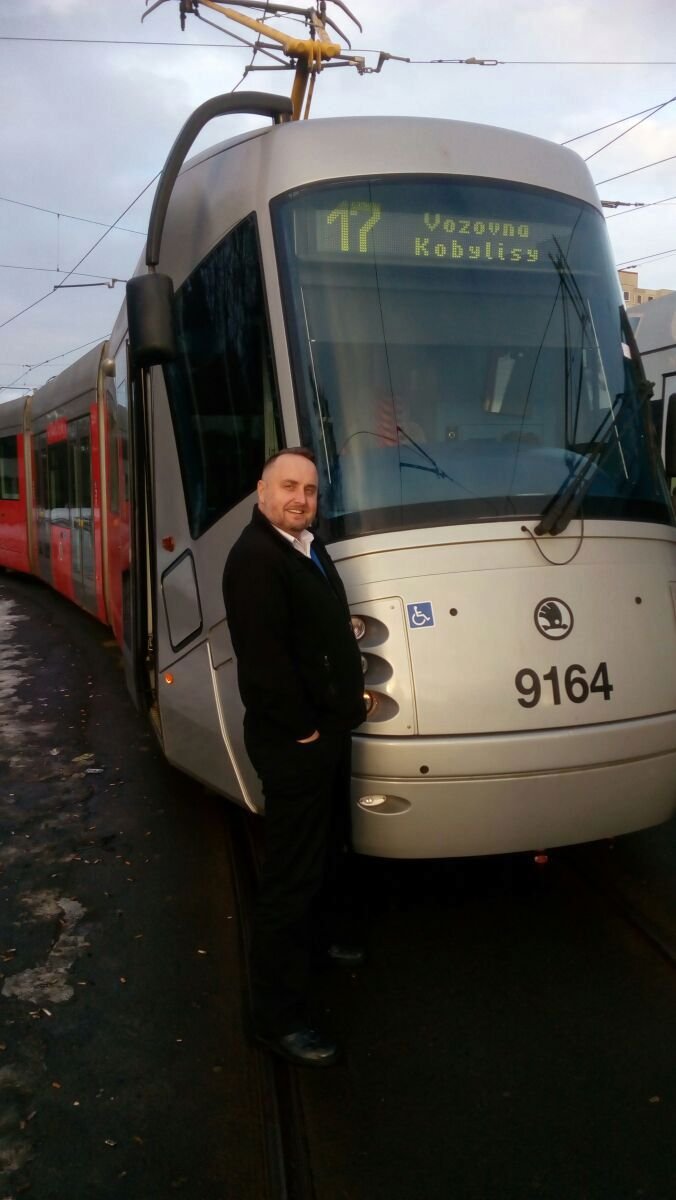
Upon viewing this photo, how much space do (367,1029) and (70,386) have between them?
10.8 metres

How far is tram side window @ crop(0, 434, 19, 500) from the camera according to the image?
731 inches

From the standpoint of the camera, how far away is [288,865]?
3.43 meters

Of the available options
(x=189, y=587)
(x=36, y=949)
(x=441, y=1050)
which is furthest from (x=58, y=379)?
(x=441, y=1050)

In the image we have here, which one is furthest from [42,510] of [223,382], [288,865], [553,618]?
[288,865]

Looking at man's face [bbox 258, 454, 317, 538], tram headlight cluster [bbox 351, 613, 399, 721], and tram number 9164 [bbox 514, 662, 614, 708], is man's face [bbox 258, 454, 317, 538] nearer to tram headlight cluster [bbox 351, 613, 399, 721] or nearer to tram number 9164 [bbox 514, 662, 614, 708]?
tram headlight cluster [bbox 351, 613, 399, 721]

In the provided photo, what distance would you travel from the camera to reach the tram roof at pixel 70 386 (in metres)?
11.5

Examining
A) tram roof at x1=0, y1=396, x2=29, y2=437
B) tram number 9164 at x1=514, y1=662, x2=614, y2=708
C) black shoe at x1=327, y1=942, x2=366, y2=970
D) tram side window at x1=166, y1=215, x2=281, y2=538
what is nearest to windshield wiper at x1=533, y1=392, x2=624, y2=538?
tram number 9164 at x1=514, y1=662, x2=614, y2=708

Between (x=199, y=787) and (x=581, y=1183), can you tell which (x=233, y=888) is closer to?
(x=199, y=787)

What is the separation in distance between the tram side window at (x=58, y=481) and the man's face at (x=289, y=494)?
10839mm

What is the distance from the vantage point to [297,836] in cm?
343

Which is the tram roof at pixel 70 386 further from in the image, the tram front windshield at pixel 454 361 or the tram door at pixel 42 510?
the tram front windshield at pixel 454 361

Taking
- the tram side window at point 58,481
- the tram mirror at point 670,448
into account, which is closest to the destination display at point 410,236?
the tram mirror at point 670,448

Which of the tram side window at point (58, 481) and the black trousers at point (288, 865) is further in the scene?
the tram side window at point (58, 481)

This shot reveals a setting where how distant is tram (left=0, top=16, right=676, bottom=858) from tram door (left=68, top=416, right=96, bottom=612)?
7.13 metres
